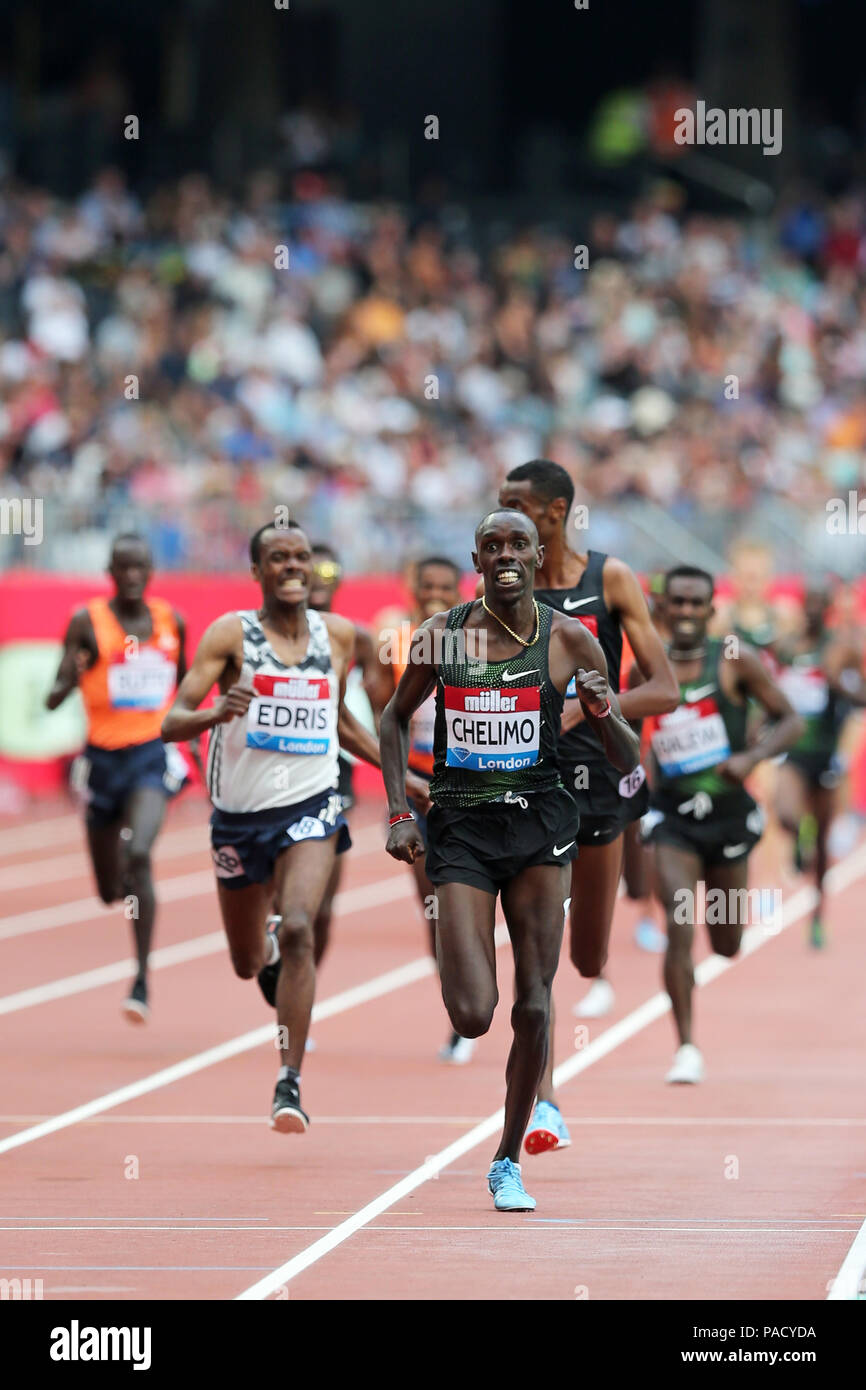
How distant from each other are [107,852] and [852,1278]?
7.12 m

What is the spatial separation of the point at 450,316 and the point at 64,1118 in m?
21.1

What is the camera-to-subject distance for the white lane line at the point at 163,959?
14.6 meters

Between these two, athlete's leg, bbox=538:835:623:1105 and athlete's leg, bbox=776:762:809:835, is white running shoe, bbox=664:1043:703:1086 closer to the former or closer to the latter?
athlete's leg, bbox=538:835:623:1105

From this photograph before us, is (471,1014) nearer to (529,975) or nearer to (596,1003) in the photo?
(529,975)

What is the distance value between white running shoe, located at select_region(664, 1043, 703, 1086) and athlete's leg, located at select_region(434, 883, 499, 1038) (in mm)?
3226

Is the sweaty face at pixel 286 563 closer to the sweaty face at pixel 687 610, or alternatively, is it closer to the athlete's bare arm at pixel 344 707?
the athlete's bare arm at pixel 344 707

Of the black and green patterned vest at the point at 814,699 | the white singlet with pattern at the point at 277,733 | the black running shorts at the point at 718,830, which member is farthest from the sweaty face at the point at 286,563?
the black and green patterned vest at the point at 814,699

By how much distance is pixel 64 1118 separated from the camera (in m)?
10.5

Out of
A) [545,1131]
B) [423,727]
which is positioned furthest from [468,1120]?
[423,727]

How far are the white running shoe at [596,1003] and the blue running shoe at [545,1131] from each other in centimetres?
435

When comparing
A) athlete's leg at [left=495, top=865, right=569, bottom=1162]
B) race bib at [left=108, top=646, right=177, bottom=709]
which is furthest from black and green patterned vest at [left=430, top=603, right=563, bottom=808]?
race bib at [left=108, top=646, right=177, bottom=709]

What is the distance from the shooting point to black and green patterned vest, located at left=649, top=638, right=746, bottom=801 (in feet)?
39.7

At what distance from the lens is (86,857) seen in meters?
23.1
